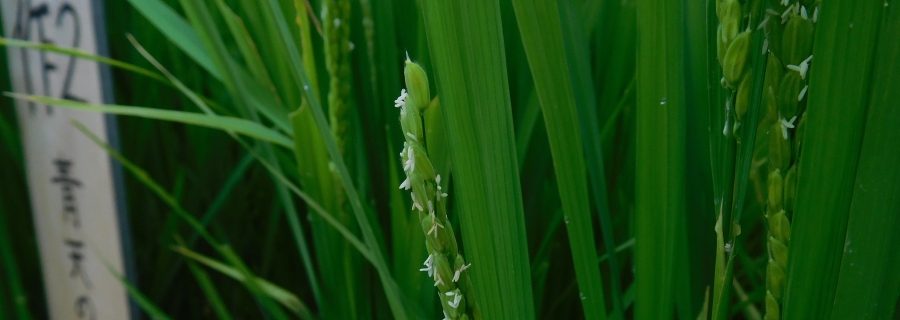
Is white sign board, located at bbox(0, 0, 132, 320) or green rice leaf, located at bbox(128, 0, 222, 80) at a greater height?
green rice leaf, located at bbox(128, 0, 222, 80)

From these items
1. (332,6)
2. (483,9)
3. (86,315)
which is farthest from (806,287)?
(86,315)

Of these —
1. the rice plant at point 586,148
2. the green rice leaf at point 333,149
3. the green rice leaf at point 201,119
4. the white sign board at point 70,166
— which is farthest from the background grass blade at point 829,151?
the white sign board at point 70,166

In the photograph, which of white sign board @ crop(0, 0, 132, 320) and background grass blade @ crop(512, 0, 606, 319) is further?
white sign board @ crop(0, 0, 132, 320)

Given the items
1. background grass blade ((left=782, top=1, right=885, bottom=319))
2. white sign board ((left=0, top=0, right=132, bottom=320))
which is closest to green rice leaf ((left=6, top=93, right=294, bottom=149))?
white sign board ((left=0, top=0, right=132, bottom=320))

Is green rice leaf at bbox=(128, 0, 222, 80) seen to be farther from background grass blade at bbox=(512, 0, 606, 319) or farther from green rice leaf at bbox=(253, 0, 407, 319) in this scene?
background grass blade at bbox=(512, 0, 606, 319)

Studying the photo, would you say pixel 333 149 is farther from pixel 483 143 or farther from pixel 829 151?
pixel 829 151

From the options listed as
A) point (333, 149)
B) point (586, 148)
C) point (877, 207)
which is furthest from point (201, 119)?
point (877, 207)
